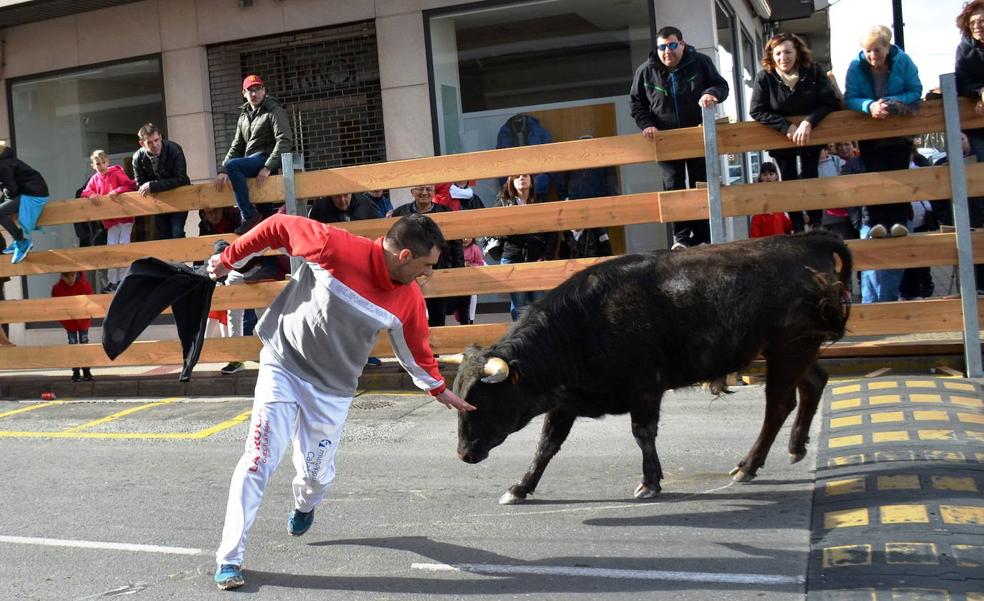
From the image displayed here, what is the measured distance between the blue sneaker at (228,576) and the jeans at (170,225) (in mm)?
7164

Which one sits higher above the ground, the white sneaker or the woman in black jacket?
the woman in black jacket

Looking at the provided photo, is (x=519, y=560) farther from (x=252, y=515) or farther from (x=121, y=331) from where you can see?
(x=121, y=331)

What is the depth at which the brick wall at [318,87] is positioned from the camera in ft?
51.2

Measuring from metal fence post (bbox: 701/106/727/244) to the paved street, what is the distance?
148 centimetres

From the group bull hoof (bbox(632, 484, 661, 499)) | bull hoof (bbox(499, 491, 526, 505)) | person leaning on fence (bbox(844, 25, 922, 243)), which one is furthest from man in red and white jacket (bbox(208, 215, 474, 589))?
person leaning on fence (bbox(844, 25, 922, 243))

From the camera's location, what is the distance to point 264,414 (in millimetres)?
A: 5461

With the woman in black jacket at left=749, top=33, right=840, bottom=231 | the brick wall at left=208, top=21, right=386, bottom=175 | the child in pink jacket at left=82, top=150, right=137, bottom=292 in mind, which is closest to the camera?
the woman in black jacket at left=749, top=33, right=840, bottom=231

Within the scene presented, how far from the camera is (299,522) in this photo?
19.9ft

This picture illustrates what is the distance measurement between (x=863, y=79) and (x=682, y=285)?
147 inches

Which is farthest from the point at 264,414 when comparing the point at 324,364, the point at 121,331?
the point at 121,331

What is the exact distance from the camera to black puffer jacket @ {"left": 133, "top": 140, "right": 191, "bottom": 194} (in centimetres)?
1138

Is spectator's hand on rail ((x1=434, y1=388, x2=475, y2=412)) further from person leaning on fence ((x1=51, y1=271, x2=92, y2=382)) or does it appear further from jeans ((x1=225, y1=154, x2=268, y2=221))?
person leaning on fence ((x1=51, y1=271, x2=92, y2=382))

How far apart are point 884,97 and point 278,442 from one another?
20.3ft

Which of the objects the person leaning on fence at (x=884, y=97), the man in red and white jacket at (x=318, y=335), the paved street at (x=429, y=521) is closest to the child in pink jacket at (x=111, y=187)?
the paved street at (x=429, y=521)
